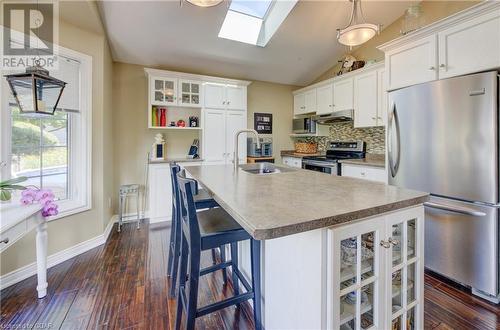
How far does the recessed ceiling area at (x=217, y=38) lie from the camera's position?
2898mm

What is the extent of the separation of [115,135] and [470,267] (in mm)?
4540

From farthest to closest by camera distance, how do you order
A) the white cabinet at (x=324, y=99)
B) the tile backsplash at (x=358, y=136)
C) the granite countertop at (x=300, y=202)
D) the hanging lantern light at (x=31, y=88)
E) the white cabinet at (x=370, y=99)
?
the white cabinet at (x=324, y=99)
the tile backsplash at (x=358, y=136)
the white cabinet at (x=370, y=99)
the hanging lantern light at (x=31, y=88)
the granite countertop at (x=300, y=202)

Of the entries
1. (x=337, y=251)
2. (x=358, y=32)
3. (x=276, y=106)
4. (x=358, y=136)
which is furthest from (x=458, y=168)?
(x=276, y=106)

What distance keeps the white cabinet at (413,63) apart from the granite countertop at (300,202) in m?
1.57

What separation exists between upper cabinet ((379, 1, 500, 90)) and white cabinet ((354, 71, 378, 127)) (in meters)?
0.71

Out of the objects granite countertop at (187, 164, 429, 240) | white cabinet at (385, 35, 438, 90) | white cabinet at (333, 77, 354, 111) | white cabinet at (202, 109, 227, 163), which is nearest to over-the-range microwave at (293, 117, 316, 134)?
white cabinet at (333, 77, 354, 111)

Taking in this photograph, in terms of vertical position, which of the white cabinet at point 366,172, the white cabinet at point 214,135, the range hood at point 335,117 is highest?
the range hood at point 335,117

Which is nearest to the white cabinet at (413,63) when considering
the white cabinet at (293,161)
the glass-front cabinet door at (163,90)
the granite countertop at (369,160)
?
the granite countertop at (369,160)

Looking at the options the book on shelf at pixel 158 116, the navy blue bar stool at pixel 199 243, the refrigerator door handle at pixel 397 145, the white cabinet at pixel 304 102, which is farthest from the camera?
the white cabinet at pixel 304 102

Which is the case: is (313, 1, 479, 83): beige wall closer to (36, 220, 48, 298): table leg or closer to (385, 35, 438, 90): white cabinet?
(385, 35, 438, 90): white cabinet

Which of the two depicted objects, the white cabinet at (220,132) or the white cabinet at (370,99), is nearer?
the white cabinet at (370,99)

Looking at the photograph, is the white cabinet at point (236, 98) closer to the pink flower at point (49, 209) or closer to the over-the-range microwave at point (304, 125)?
the over-the-range microwave at point (304, 125)

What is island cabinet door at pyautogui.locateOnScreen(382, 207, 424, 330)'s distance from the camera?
107 cm

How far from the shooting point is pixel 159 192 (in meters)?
3.67
